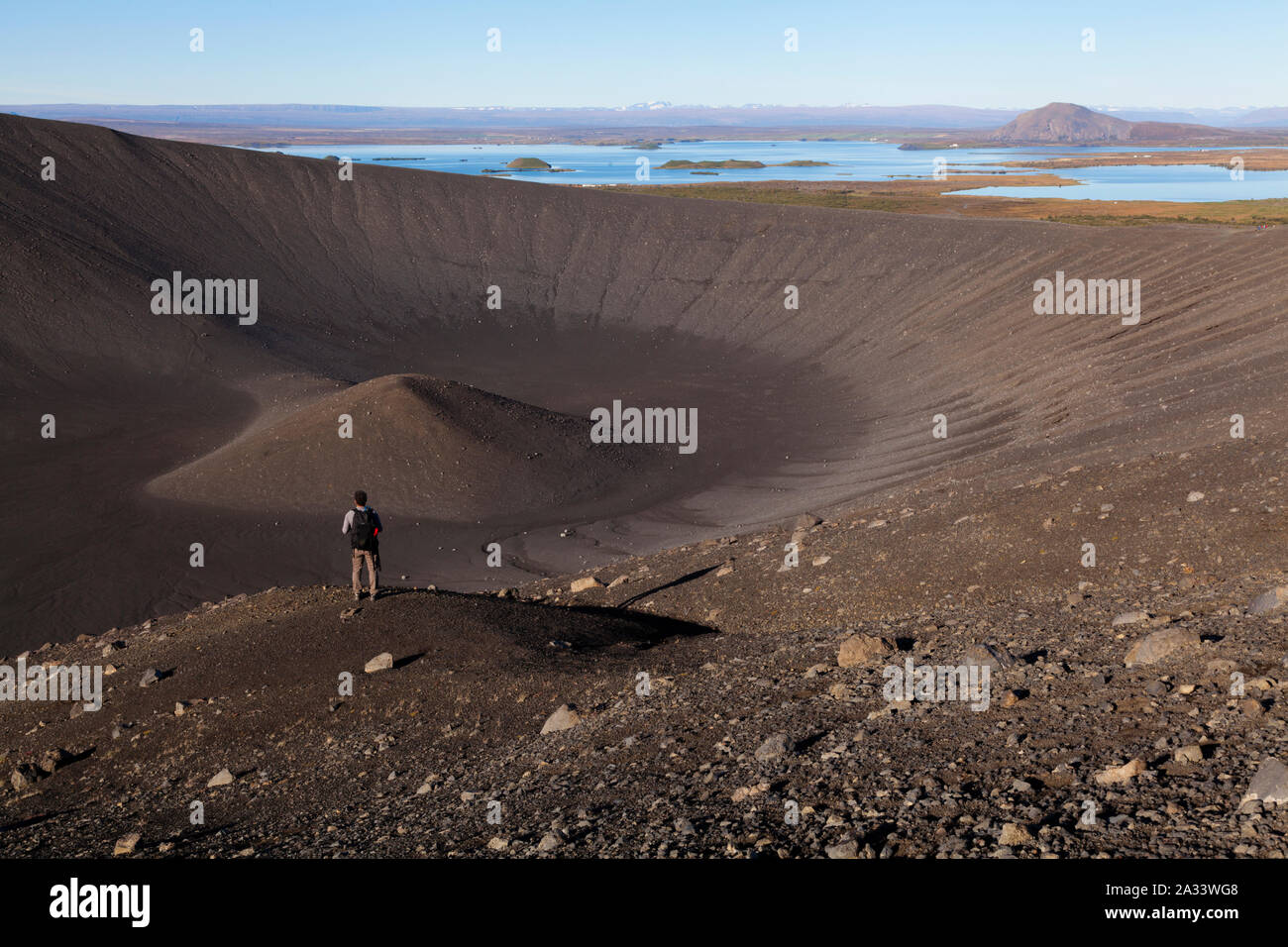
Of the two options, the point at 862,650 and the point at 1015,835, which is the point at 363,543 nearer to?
the point at 862,650

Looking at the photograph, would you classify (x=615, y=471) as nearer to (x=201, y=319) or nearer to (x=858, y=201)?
(x=201, y=319)

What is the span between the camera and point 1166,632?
314 inches

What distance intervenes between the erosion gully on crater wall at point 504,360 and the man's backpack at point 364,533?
255 inches

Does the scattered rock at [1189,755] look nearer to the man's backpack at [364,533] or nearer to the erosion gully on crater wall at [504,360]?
the man's backpack at [364,533]

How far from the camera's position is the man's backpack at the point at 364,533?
39.2 feet

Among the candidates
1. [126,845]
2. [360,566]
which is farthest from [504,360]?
[126,845]

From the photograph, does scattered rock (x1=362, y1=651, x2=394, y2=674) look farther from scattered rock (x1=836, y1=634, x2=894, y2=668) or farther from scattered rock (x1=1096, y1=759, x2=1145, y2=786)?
scattered rock (x1=1096, y1=759, x2=1145, y2=786)

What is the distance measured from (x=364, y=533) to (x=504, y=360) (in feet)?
89.9

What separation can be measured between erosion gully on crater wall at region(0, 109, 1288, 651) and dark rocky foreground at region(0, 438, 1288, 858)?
553 cm

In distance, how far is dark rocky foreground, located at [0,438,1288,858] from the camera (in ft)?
20.0

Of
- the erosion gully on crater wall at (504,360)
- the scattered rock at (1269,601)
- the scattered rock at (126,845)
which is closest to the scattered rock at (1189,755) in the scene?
the scattered rock at (1269,601)

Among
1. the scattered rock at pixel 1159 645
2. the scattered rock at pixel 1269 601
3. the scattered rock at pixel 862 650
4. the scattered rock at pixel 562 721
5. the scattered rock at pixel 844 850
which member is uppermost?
the scattered rock at pixel 1269 601

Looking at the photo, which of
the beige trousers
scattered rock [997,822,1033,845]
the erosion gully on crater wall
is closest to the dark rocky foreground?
scattered rock [997,822,1033,845]
